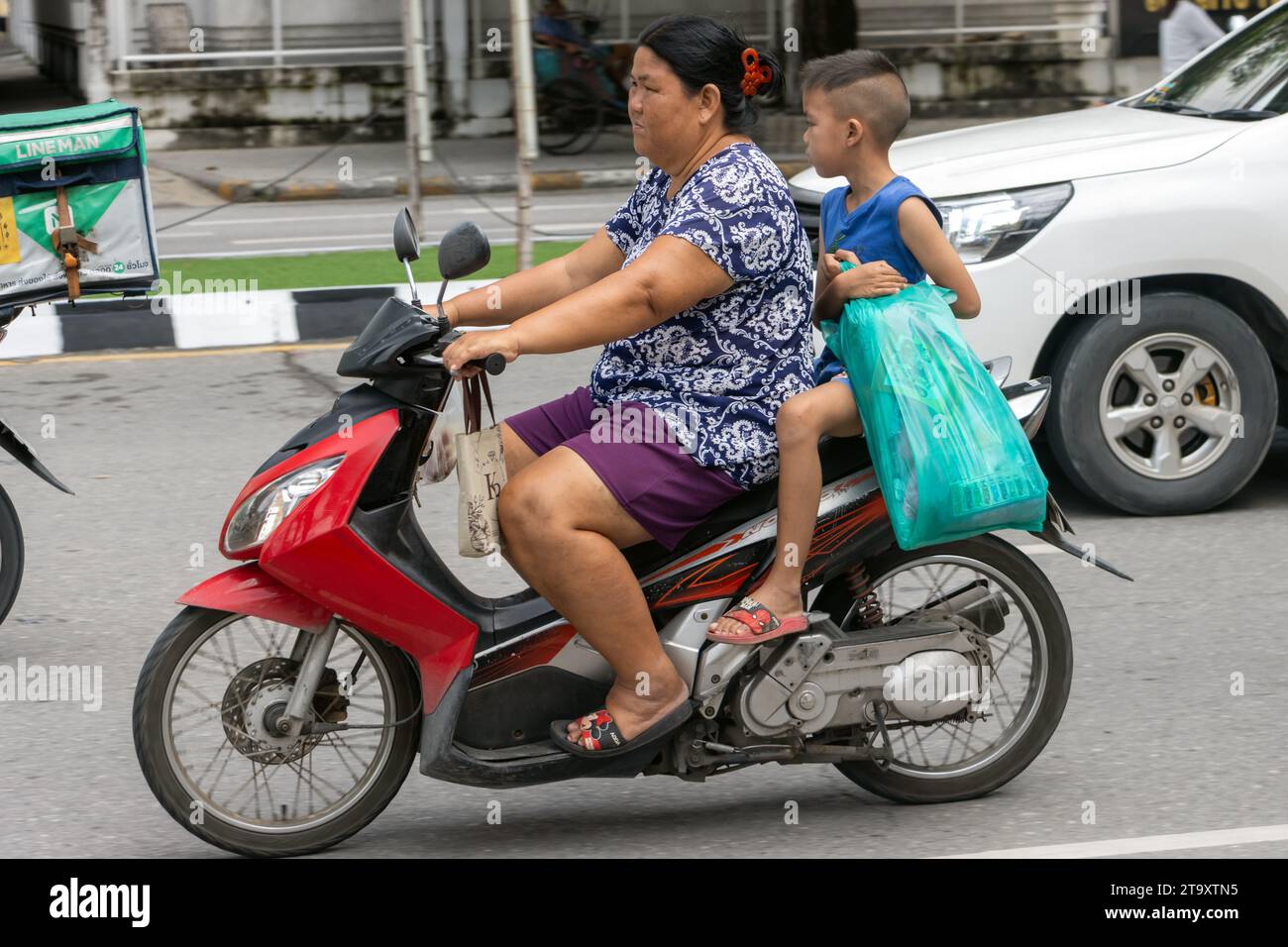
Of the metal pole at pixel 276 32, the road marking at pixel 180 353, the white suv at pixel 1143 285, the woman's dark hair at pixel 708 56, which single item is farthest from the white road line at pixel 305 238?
the woman's dark hair at pixel 708 56

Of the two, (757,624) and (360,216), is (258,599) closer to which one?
(757,624)

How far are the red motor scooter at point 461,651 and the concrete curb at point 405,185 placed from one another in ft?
41.7

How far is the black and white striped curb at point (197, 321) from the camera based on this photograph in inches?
346

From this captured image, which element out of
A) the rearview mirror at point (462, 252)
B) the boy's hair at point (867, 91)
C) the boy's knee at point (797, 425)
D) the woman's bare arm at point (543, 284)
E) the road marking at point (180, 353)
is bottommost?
the road marking at point (180, 353)

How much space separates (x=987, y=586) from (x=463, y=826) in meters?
1.24

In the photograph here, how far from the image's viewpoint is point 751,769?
411 cm

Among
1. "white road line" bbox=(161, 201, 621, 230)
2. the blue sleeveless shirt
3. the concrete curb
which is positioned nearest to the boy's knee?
the blue sleeveless shirt

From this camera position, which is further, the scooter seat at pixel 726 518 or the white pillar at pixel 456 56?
the white pillar at pixel 456 56

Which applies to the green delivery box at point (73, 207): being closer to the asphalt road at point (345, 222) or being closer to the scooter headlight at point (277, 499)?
the scooter headlight at point (277, 499)

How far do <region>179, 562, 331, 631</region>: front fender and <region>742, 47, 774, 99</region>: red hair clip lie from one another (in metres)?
1.33

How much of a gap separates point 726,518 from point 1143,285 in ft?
9.27

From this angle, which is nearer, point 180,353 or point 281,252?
point 180,353

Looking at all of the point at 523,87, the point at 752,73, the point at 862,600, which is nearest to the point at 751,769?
the point at 862,600

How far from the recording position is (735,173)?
3.47 metres
